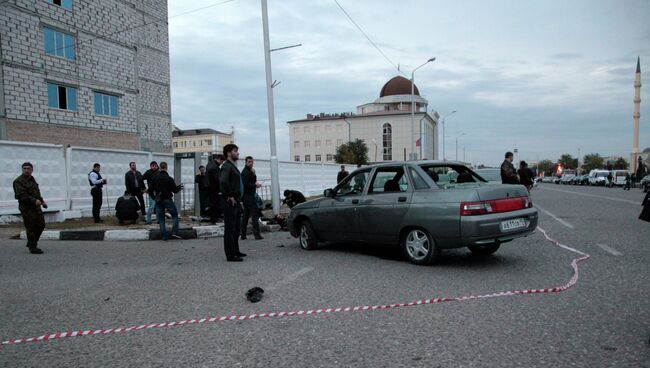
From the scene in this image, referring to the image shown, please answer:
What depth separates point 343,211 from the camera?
293 inches

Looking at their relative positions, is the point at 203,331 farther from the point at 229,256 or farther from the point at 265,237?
the point at 265,237

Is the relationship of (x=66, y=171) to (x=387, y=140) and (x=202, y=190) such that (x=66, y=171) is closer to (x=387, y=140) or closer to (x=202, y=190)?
(x=202, y=190)

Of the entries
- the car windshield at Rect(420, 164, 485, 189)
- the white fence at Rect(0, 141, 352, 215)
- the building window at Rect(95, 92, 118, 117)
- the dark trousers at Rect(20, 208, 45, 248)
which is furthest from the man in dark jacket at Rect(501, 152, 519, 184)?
the building window at Rect(95, 92, 118, 117)

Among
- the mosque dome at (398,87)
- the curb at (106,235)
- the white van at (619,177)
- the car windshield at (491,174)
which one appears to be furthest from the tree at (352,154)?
the curb at (106,235)

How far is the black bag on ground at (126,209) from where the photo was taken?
11.6 meters

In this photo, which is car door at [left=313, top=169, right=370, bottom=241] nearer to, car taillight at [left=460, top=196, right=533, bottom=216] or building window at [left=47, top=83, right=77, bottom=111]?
car taillight at [left=460, top=196, right=533, bottom=216]

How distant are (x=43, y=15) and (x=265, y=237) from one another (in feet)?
71.7

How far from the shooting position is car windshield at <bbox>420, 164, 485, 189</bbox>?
6527mm

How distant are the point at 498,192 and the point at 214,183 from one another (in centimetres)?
743


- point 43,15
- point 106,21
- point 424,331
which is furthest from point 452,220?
point 106,21

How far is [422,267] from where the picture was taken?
623cm

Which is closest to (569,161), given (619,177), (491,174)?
(619,177)

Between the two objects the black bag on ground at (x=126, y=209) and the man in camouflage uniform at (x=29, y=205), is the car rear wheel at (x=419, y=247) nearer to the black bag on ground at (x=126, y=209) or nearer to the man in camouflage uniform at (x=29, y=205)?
the man in camouflage uniform at (x=29, y=205)

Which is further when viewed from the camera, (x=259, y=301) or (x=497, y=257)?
(x=497, y=257)
